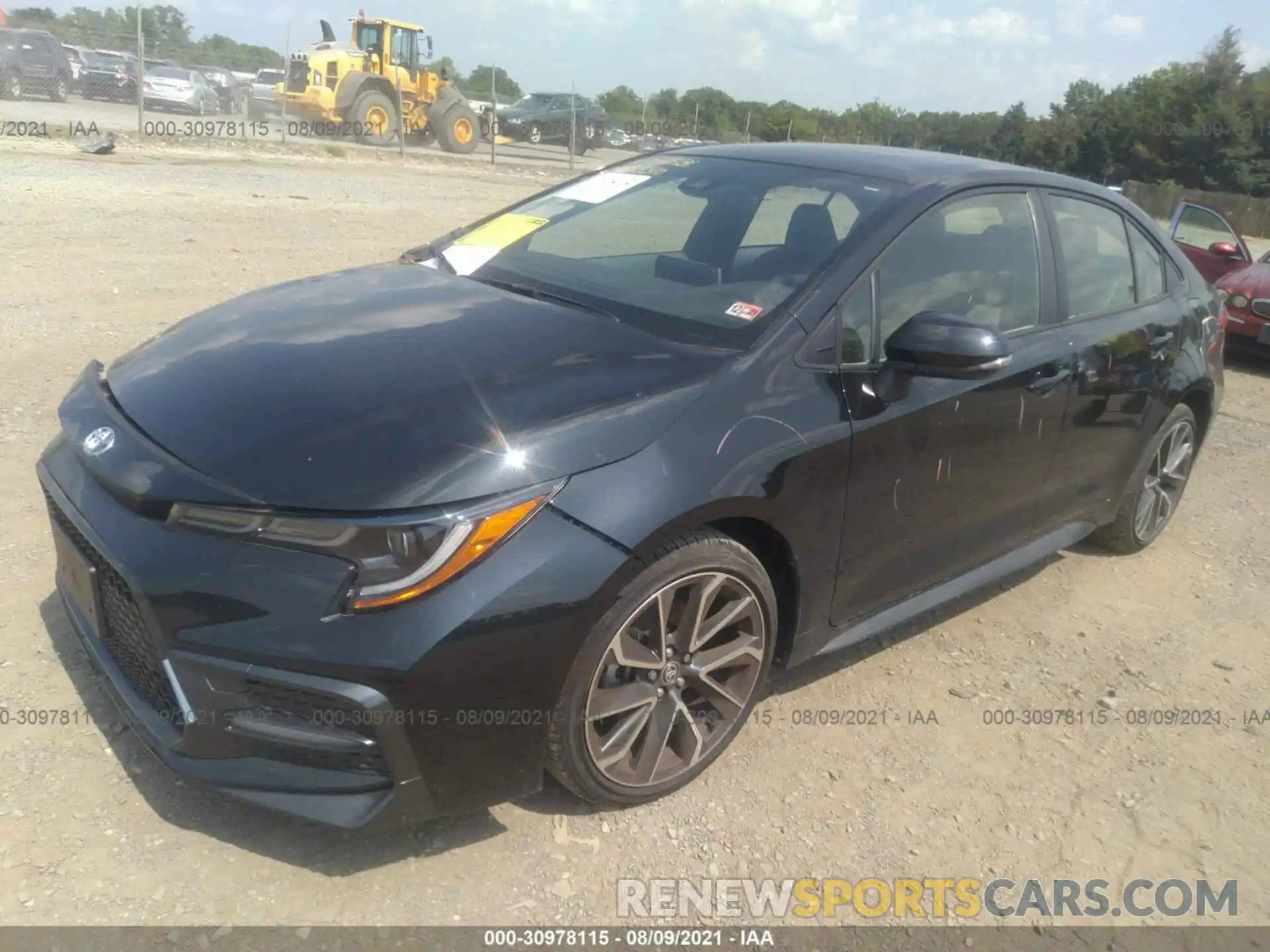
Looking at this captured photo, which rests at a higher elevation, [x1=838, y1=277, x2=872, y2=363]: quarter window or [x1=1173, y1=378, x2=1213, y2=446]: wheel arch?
A: [x1=838, y1=277, x2=872, y2=363]: quarter window

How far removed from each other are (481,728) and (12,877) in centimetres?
111

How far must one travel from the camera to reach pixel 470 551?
2.22 metres

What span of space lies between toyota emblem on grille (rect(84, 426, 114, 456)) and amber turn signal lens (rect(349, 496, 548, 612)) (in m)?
0.89

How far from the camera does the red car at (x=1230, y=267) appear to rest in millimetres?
9078

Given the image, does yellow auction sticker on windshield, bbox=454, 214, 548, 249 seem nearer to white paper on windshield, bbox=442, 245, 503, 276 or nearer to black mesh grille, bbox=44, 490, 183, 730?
white paper on windshield, bbox=442, 245, 503, 276

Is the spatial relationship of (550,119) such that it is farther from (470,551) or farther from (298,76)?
(470,551)

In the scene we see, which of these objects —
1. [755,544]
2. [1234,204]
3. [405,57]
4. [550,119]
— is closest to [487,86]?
[550,119]

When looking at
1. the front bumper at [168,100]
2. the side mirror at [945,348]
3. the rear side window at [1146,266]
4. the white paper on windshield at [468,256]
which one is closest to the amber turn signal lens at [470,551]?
the side mirror at [945,348]

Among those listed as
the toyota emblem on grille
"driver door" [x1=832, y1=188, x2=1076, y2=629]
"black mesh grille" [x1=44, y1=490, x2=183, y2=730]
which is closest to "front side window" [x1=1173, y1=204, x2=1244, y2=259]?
"driver door" [x1=832, y1=188, x2=1076, y2=629]

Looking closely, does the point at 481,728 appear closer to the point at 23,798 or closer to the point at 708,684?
the point at 708,684

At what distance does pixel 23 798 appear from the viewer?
2525 mm

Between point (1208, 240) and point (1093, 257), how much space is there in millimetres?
7219

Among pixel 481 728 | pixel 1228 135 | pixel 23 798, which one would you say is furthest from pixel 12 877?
pixel 1228 135

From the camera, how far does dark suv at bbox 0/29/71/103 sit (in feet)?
75.0
